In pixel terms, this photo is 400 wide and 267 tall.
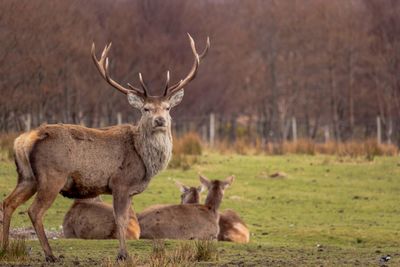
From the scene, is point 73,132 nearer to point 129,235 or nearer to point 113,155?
point 113,155

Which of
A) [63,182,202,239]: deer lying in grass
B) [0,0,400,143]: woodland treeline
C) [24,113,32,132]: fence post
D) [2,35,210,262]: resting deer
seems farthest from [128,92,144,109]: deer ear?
[24,113,32,132]: fence post

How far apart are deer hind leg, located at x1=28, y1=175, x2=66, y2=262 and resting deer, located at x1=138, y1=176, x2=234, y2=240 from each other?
3.50m

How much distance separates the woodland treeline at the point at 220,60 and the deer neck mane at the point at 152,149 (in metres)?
14.6

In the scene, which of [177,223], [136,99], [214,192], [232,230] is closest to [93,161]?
[136,99]

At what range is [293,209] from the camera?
1906 cm

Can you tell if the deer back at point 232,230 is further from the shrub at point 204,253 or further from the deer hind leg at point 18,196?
the deer hind leg at point 18,196

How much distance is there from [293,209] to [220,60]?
31894 mm

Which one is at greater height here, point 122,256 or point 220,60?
point 220,60

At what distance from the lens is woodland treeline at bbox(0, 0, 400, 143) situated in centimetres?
2928

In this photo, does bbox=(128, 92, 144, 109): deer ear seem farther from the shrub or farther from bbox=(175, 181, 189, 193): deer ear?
bbox=(175, 181, 189, 193): deer ear

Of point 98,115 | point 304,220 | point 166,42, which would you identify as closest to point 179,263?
point 304,220

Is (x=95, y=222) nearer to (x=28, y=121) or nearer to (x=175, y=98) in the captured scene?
(x=175, y=98)

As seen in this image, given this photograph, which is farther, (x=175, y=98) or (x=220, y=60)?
(x=220, y=60)

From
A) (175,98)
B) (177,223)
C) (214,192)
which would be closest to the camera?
(175,98)
